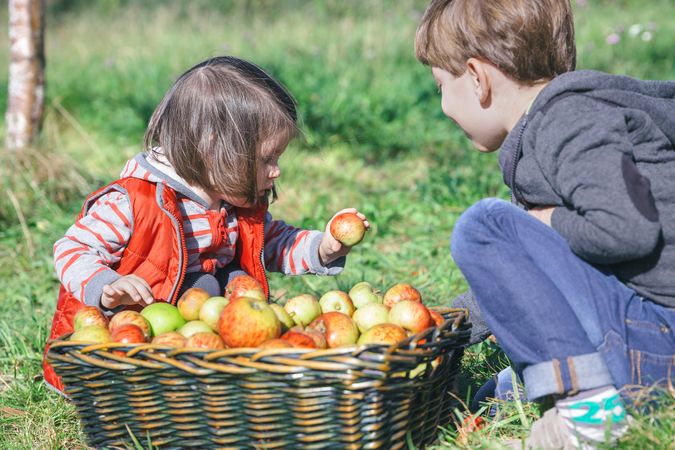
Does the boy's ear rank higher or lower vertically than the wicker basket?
higher

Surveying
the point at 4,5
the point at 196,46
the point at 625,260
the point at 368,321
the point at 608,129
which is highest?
the point at 4,5

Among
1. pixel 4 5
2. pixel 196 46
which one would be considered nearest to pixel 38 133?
pixel 196 46

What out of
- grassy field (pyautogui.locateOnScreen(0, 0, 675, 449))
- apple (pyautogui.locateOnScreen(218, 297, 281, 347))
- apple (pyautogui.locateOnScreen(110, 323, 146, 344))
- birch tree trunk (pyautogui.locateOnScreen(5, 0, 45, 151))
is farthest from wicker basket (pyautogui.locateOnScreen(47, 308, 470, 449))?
birch tree trunk (pyautogui.locateOnScreen(5, 0, 45, 151))

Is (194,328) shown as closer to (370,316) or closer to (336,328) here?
(336,328)

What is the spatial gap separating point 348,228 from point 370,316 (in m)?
0.41

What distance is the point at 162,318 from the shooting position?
2332 mm

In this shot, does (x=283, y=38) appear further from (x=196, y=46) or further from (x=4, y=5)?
(x=4, y=5)

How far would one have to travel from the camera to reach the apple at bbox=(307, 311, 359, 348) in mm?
2186

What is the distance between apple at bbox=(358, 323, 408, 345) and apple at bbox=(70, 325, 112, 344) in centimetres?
71

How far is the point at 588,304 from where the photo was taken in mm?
1969

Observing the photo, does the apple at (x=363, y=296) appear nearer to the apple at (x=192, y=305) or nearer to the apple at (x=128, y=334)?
the apple at (x=192, y=305)

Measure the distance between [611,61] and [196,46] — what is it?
4.19 meters

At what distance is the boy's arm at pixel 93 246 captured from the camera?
8.04 ft

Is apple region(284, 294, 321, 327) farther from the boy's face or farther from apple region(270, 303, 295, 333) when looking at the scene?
the boy's face
